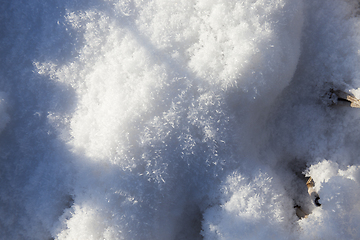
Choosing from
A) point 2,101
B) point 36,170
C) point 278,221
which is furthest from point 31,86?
point 278,221

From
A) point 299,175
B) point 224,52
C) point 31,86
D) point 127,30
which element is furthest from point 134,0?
point 299,175

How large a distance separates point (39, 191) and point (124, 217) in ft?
2.51

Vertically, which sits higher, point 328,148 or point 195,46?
point 195,46

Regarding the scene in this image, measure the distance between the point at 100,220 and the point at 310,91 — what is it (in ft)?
6.30

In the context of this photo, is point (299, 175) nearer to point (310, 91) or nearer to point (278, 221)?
point (278, 221)

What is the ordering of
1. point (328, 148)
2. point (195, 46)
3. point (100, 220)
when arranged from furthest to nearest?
point (328, 148) < point (195, 46) < point (100, 220)

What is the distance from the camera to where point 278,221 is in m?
1.70

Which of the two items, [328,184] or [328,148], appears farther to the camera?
[328,148]

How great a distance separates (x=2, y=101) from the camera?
6.36ft

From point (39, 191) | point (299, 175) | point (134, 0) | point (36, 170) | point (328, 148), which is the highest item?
point (134, 0)

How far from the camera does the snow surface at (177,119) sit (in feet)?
5.63

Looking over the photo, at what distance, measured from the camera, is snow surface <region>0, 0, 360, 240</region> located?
5.63ft

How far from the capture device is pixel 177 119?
1.74 m

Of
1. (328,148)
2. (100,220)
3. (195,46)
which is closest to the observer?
(100,220)
